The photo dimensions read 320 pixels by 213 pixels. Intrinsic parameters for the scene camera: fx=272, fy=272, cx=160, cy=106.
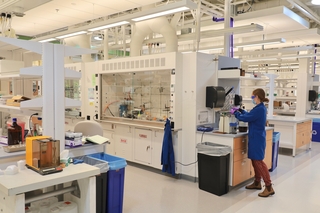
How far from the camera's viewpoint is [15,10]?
14.4 feet

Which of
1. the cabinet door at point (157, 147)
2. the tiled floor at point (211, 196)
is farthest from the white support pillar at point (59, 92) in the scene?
the cabinet door at point (157, 147)

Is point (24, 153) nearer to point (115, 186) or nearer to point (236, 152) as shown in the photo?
point (115, 186)

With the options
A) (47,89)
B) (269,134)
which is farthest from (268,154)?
(47,89)

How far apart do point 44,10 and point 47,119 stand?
3298 mm

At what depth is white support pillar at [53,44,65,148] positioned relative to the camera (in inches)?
106

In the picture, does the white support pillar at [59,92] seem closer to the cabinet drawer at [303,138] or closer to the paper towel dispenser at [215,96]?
the paper towel dispenser at [215,96]

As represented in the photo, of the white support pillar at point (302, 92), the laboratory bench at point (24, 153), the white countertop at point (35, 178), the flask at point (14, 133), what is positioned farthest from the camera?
the white support pillar at point (302, 92)

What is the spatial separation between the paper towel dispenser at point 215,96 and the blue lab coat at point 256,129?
498 millimetres

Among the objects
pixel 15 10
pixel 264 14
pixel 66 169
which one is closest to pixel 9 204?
pixel 66 169

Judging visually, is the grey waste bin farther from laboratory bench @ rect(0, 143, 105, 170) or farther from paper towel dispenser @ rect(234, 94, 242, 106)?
laboratory bench @ rect(0, 143, 105, 170)

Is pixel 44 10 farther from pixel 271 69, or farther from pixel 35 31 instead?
pixel 271 69

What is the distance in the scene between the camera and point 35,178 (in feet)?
6.84

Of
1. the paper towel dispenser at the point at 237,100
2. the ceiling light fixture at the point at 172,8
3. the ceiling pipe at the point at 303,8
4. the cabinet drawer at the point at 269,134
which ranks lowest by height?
the cabinet drawer at the point at 269,134

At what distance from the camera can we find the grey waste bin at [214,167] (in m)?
3.70
